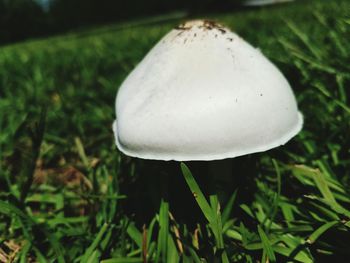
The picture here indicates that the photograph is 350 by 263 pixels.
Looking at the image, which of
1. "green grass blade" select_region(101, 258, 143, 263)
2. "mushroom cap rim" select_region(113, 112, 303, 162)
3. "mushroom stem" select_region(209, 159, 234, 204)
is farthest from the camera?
"mushroom stem" select_region(209, 159, 234, 204)

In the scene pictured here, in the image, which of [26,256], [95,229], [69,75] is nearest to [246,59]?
[95,229]

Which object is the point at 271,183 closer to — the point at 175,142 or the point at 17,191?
the point at 175,142

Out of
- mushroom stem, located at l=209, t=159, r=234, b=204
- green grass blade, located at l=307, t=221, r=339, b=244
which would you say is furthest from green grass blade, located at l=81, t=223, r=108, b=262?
green grass blade, located at l=307, t=221, r=339, b=244

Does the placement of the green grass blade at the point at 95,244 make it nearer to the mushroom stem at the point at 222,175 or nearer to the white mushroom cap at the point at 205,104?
the white mushroom cap at the point at 205,104

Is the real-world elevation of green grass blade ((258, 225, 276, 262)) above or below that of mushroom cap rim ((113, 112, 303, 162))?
below

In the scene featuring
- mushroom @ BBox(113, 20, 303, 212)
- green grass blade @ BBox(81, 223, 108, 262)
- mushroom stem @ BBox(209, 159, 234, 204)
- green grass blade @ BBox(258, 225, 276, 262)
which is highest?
mushroom @ BBox(113, 20, 303, 212)

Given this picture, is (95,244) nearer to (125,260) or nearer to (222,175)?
(125,260)

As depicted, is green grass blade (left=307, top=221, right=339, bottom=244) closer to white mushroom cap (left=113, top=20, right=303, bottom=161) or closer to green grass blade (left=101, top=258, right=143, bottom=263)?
white mushroom cap (left=113, top=20, right=303, bottom=161)

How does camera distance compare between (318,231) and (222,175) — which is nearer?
(318,231)

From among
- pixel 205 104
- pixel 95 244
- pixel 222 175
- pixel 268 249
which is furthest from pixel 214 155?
pixel 95 244

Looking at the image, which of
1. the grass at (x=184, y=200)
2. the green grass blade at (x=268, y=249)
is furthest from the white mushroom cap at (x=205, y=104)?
the green grass blade at (x=268, y=249)
